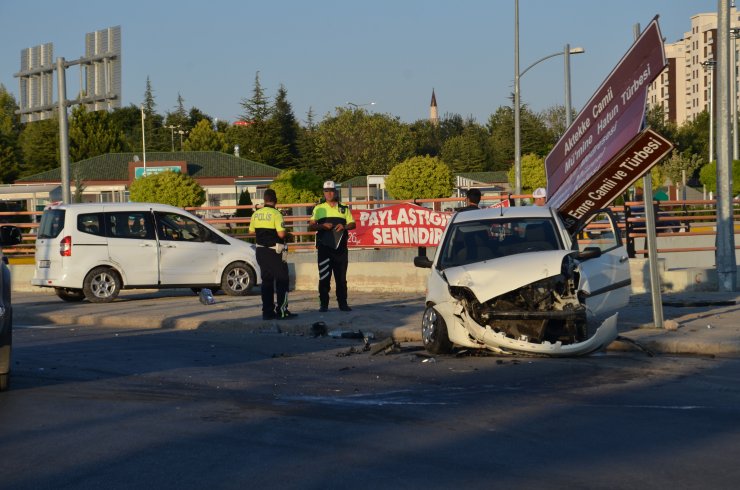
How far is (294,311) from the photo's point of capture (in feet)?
55.9

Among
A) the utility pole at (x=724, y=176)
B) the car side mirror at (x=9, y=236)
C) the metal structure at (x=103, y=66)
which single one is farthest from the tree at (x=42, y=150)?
the car side mirror at (x=9, y=236)

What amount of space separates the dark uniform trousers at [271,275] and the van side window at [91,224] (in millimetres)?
5606

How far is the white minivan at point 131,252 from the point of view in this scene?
784 inches

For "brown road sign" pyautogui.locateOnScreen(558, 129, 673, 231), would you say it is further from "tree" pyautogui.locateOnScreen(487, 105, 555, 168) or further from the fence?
"tree" pyautogui.locateOnScreen(487, 105, 555, 168)

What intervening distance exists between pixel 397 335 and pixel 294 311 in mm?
3544

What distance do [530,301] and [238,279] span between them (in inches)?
417

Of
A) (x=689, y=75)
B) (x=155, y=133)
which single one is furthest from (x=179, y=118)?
(x=689, y=75)

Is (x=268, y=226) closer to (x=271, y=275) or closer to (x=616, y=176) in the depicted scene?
(x=271, y=275)

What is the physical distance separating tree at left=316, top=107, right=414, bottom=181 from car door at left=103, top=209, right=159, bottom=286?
3275 inches

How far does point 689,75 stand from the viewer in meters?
146

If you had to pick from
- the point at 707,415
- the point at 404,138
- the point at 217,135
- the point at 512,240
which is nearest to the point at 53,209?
the point at 512,240

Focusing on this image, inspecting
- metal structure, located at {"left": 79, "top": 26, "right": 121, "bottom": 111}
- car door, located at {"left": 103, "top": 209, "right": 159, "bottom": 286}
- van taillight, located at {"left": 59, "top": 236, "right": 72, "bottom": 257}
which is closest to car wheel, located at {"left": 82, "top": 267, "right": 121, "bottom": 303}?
car door, located at {"left": 103, "top": 209, "right": 159, "bottom": 286}

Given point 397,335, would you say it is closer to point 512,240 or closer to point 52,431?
point 512,240

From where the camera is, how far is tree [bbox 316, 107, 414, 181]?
104 meters
